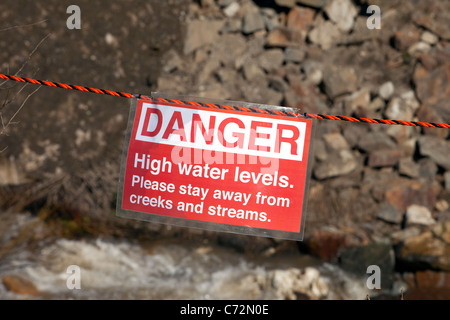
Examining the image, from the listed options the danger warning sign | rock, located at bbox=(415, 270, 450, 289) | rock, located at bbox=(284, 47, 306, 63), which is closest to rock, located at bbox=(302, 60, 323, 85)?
rock, located at bbox=(284, 47, 306, 63)

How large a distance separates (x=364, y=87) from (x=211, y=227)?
19.7 ft

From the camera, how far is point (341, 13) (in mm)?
8438

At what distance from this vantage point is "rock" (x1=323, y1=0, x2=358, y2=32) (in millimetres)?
8422

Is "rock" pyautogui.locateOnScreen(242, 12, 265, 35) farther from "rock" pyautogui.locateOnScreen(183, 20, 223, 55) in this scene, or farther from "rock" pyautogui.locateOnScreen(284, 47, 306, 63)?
"rock" pyautogui.locateOnScreen(284, 47, 306, 63)

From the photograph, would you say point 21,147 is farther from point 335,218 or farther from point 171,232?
point 335,218

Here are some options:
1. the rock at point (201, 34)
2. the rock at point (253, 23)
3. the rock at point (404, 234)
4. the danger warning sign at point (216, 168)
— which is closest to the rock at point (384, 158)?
the rock at point (404, 234)

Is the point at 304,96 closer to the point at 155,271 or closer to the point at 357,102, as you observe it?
the point at 357,102

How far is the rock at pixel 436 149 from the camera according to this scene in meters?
7.36

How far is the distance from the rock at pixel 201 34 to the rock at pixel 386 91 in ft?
11.3

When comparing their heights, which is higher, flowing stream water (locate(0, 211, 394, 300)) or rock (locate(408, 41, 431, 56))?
rock (locate(408, 41, 431, 56))

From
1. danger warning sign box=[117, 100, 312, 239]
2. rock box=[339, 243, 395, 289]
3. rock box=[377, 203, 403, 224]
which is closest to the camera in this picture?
danger warning sign box=[117, 100, 312, 239]

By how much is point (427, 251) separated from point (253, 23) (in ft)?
17.5

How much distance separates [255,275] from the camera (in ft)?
21.9

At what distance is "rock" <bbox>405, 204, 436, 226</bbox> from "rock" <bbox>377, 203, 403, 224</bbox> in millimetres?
135
